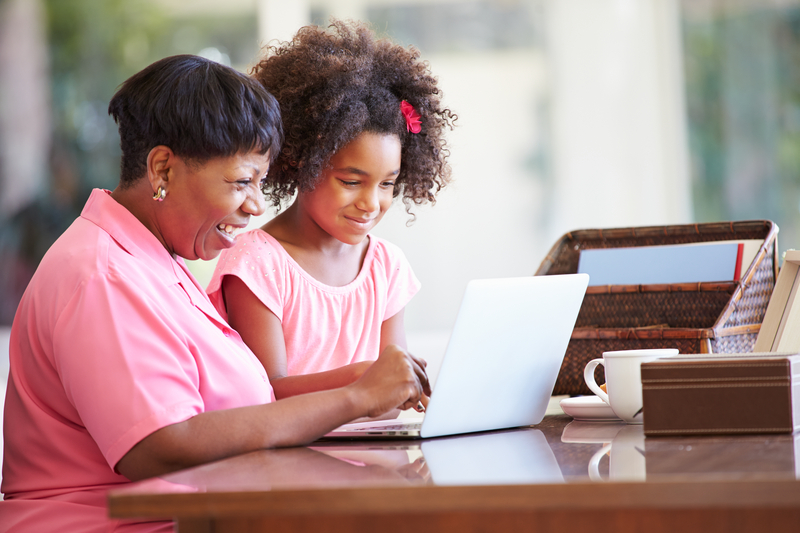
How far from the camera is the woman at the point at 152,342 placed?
912 millimetres

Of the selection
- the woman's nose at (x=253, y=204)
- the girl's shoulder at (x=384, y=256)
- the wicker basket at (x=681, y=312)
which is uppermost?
the woman's nose at (x=253, y=204)

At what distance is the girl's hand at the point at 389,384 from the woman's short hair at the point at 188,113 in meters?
0.36

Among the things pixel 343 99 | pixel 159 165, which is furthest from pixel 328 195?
pixel 159 165

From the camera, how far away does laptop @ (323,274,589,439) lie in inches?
39.3

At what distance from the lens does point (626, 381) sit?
109 centimetres

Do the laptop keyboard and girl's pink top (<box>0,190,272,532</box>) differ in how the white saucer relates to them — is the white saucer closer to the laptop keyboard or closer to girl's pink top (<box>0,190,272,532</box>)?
the laptop keyboard

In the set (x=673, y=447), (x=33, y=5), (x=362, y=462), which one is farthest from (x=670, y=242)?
(x=33, y=5)

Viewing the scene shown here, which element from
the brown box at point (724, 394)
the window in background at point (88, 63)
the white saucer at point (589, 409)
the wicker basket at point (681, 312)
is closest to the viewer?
the brown box at point (724, 394)

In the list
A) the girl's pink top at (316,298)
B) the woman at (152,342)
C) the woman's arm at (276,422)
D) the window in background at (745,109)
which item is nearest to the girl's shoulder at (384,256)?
the girl's pink top at (316,298)

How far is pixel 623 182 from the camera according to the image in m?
3.35

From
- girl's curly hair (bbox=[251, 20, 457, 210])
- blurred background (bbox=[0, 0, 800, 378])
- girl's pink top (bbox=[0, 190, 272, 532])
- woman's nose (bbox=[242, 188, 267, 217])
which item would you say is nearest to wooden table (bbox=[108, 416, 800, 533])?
girl's pink top (bbox=[0, 190, 272, 532])

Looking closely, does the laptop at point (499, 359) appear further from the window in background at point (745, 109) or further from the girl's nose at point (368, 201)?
the window in background at point (745, 109)

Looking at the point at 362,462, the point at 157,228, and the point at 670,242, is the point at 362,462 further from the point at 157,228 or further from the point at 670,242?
the point at 670,242

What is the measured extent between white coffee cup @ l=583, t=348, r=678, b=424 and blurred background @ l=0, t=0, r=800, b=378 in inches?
84.5
